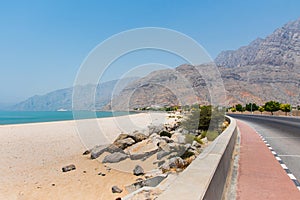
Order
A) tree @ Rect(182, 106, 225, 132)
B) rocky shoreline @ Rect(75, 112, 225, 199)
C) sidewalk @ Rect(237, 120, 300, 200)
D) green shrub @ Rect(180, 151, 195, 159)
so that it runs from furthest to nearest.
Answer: tree @ Rect(182, 106, 225, 132) → green shrub @ Rect(180, 151, 195, 159) → rocky shoreline @ Rect(75, 112, 225, 199) → sidewalk @ Rect(237, 120, 300, 200)

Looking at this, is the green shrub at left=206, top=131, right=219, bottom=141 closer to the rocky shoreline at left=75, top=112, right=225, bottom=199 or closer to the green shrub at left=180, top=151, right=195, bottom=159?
the rocky shoreline at left=75, top=112, right=225, bottom=199

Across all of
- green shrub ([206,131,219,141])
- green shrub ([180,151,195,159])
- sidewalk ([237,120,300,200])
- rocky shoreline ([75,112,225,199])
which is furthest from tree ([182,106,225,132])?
sidewalk ([237,120,300,200])

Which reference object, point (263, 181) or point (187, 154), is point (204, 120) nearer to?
point (187, 154)

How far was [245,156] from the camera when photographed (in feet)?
32.7

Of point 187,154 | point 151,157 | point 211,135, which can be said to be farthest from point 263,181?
point 211,135

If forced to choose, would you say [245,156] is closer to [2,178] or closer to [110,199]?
[110,199]

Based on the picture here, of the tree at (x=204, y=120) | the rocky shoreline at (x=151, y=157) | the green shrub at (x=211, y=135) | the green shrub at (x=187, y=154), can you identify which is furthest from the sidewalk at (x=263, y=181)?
the tree at (x=204, y=120)

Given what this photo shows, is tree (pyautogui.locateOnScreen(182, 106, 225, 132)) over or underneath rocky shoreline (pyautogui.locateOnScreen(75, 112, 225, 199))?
over

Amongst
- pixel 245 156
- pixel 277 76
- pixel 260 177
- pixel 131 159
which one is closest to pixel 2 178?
pixel 131 159

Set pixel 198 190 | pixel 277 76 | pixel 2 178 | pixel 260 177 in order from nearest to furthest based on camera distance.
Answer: pixel 198 190 → pixel 260 177 → pixel 2 178 → pixel 277 76

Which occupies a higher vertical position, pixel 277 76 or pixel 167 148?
pixel 277 76

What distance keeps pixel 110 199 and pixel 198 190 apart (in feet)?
24.4

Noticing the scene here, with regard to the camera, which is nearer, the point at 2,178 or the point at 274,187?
the point at 274,187

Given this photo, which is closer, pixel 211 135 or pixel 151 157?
pixel 151 157
